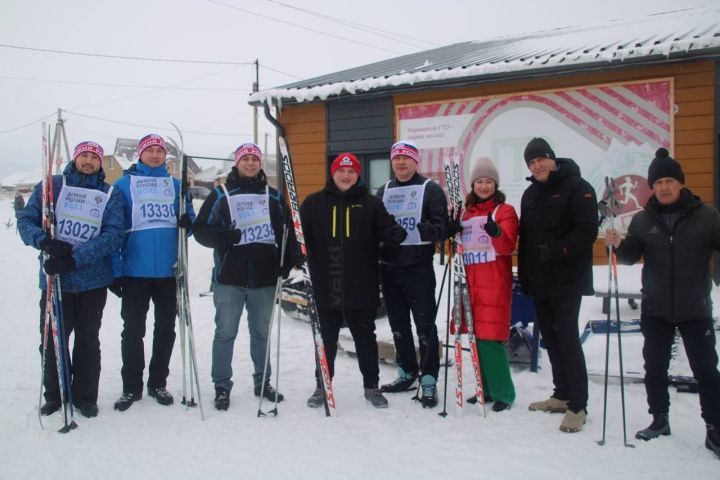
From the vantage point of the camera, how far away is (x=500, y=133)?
289 inches

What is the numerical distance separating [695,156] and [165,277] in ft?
19.9

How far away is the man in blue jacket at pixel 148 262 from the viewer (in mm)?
3736

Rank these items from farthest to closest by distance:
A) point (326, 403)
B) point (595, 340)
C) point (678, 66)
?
point (678, 66) → point (595, 340) → point (326, 403)

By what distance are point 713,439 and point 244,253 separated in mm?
3078

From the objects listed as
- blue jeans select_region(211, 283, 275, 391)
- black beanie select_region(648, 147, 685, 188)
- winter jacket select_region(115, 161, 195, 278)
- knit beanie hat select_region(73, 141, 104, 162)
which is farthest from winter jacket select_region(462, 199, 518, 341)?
knit beanie hat select_region(73, 141, 104, 162)

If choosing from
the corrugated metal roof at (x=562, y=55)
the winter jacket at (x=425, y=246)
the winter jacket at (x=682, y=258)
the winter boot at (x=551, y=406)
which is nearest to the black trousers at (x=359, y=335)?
the winter jacket at (x=425, y=246)

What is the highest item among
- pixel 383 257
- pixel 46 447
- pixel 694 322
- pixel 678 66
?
pixel 678 66

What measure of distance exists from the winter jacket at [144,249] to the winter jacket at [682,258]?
3.15 m

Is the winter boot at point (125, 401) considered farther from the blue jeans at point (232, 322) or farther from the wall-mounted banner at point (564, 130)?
the wall-mounted banner at point (564, 130)

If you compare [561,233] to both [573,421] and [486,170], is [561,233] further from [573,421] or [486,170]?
[573,421]

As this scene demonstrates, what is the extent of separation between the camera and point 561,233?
3.33m

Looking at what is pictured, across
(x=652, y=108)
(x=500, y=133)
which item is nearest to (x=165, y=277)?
(x=500, y=133)

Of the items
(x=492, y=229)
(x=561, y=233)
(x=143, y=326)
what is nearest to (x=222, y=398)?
(x=143, y=326)

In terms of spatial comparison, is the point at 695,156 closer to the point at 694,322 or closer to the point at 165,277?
the point at 694,322
